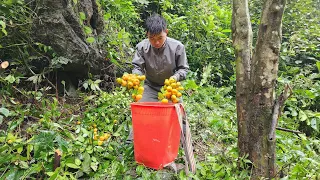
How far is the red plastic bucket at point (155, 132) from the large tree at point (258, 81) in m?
0.57

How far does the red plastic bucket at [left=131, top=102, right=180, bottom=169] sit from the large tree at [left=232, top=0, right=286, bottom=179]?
57cm

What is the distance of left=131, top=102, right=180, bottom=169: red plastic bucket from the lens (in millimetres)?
2158

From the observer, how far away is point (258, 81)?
6.77ft

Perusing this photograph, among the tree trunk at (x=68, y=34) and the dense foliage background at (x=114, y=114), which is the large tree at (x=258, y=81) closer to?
the dense foliage background at (x=114, y=114)

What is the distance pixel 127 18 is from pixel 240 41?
3927mm

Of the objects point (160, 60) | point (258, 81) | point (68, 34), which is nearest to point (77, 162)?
point (160, 60)

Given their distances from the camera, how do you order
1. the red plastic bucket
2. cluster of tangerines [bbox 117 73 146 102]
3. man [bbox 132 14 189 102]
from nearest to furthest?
the red plastic bucket, cluster of tangerines [bbox 117 73 146 102], man [bbox 132 14 189 102]

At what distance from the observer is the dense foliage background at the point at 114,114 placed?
2.23 metres

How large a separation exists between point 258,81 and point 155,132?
865 millimetres

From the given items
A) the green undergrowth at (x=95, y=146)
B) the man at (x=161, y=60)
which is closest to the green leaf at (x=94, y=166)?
the green undergrowth at (x=95, y=146)

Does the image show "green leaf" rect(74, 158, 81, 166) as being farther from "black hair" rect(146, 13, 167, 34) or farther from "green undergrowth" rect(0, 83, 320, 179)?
"black hair" rect(146, 13, 167, 34)

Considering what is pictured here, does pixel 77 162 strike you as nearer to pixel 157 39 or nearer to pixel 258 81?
pixel 157 39

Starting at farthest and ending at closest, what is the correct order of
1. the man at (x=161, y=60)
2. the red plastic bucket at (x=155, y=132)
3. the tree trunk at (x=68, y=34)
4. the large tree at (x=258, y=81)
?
1. the tree trunk at (x=68, y=34)
2. the man at (x=161, y=60)
3. the red plastic bucket at (x=155, y=132)
4. the large tree at (x=258, y=81)

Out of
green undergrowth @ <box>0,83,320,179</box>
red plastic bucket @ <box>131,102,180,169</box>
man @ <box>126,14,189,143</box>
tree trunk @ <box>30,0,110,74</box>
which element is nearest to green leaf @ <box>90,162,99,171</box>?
green undergrowth @ <box>0,83,320,179</box>
